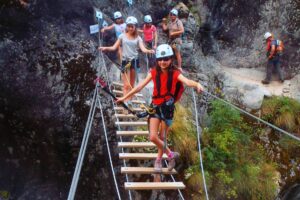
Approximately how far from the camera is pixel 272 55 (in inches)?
456

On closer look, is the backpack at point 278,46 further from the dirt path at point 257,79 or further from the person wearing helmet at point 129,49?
the person wearing helmet at point 129,49

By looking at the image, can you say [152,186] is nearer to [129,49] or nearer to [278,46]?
[129,49]

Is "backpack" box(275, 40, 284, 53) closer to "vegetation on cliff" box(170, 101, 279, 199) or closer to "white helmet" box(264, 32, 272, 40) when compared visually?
"white helmet" box(264, 32, 272, 40)

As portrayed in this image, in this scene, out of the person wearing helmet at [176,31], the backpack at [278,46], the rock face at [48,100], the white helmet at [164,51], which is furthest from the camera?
the backpack at [278,46]

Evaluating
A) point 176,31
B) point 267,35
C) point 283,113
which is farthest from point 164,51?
point 267,35

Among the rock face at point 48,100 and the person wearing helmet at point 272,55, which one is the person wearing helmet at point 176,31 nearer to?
the rock face at point 48,100

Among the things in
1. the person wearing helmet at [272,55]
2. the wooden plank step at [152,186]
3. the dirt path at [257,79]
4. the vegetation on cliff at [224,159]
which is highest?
the person wearing helmet at [272,55]

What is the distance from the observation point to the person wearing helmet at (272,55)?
11.5m

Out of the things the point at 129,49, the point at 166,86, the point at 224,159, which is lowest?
the point at 224,159

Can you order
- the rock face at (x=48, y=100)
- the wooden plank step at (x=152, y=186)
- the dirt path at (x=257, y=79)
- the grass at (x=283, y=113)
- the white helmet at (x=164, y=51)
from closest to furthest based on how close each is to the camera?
1. the white helmet at (x=164, y=51)
2. the wooden plank step at (x=152, y=186)
3. the rock face at (x=48, y=100)
4. the grass at (x=283, y=113)
5. the dirt path at (x=257, y=79)

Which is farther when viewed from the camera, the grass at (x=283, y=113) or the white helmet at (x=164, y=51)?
the grass at (x=283, y=113)

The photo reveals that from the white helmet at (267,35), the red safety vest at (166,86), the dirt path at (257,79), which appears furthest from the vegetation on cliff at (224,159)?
the white helmet at (267,35)

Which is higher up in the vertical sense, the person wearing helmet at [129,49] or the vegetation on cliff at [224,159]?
the person wearing helmet at [129,49]

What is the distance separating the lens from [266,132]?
10.4m
